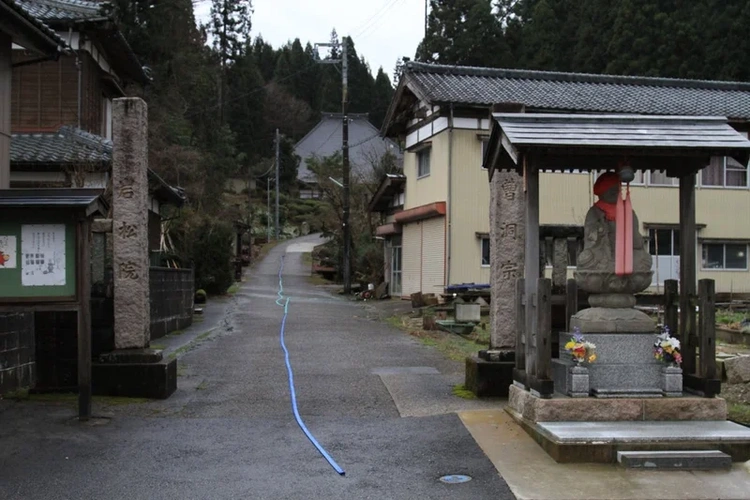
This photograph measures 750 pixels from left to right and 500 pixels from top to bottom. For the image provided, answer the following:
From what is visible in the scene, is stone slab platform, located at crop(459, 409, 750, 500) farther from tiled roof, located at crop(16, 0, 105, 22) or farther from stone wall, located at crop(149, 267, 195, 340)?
tiled roof, located at crop(16, 0, 105, 22)

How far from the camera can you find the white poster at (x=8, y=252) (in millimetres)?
7191

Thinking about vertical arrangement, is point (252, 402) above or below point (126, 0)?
below

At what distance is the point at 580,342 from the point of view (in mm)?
6734

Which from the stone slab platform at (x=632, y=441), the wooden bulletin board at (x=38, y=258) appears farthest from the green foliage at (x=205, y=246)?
the stone slab platform at (x=632, y=441)

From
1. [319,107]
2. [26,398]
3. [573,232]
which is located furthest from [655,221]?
[319,107]

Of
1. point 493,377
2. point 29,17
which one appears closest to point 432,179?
point 29,17

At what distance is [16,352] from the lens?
8.64 m

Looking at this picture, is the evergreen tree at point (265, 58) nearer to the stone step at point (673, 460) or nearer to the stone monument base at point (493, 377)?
the stone monument base at point (493, 377)

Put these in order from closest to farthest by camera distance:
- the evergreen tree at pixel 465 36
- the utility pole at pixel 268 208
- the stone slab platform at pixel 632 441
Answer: the stone slab platform at pixel 632 441 → the evergreen tree at pixel 465 36 → the utility pole at pixel 268 208

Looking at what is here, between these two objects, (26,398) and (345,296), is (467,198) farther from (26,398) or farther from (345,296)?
(26,398)

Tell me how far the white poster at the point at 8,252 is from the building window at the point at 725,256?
2286 centimetres

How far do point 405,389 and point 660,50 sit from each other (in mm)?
29130

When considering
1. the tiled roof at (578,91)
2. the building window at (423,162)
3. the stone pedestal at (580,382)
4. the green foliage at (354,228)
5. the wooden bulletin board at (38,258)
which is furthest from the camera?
the green foliage at (354,228)

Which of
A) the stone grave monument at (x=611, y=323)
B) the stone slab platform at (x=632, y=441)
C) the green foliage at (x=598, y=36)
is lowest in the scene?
the stone slab platform at (x=632, y=441)
